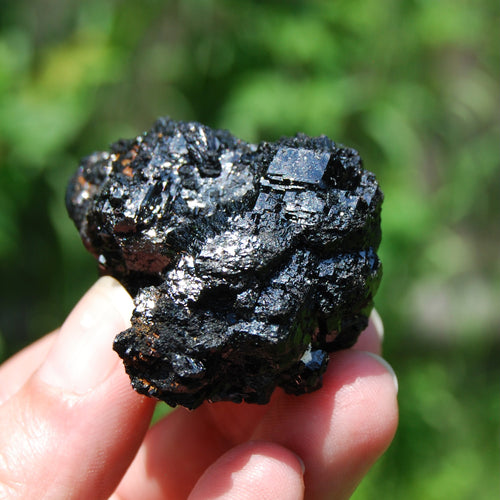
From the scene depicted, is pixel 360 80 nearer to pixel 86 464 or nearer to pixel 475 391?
pixel 475 391

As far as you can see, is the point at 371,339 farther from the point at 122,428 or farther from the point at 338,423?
the point at 122,428

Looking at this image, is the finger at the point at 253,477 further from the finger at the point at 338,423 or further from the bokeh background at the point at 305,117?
the bokeh background at the point at 305,117

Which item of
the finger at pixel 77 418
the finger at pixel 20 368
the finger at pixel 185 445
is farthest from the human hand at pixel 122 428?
the finger at pixel 20 368

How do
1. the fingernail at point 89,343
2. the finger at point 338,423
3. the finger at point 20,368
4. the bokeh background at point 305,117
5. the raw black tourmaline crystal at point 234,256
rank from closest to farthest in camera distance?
the raw black tourmaline crystal at point 234,256 < the fingernail at point 89,343 < the finger at point 338,423 < the finger at point 20,368 < the bokeh background at point 305,117

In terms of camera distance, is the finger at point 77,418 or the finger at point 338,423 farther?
the finger at point 338,423

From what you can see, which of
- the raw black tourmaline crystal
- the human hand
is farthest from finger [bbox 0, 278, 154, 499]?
the raw black tourmaline crystal

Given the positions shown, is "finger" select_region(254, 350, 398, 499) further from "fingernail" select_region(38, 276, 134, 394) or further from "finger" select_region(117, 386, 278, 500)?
"fingernail" select_region(38, 276, 134, 394)

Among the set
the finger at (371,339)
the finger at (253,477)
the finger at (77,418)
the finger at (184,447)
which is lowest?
the finger at (184,447)

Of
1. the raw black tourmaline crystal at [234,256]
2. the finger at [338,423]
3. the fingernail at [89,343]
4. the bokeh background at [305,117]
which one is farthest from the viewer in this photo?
the bokeh background at [305,117]

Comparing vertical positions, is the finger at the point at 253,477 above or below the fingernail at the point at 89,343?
below
